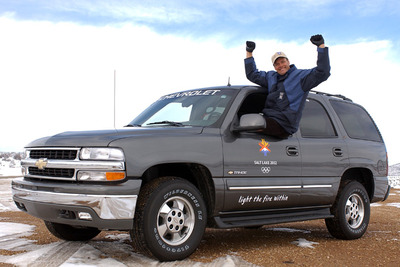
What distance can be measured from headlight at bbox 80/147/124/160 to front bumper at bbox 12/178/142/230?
26cm

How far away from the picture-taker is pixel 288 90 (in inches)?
238

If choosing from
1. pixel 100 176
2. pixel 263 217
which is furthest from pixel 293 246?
pixel 100 176

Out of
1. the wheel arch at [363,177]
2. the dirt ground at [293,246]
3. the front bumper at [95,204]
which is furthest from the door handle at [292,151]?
the front bumper at [95,204]

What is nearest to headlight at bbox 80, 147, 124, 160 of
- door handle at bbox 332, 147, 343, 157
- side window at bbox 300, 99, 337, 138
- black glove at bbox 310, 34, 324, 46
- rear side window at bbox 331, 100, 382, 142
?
side window at bbox 300, 99, 337, 138

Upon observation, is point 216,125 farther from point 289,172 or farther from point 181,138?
point 289,172

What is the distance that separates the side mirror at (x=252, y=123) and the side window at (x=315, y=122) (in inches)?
50.2

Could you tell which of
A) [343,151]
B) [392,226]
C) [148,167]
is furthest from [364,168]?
[148,167]

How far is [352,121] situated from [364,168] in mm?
744

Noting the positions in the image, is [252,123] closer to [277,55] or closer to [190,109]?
[190,109]

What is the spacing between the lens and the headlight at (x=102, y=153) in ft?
14.7

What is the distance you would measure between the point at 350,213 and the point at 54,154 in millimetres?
4277

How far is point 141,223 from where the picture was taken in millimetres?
4531

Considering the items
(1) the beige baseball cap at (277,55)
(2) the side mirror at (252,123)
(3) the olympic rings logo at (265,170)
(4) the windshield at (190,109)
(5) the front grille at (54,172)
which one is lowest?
(3) the olympic rings logo at (265,170)

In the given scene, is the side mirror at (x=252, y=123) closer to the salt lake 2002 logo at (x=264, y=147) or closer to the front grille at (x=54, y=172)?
the salt lake 2002 logo at (x=264, y=147)
